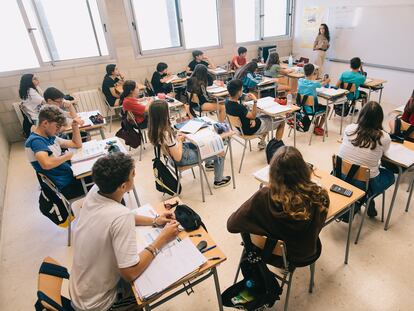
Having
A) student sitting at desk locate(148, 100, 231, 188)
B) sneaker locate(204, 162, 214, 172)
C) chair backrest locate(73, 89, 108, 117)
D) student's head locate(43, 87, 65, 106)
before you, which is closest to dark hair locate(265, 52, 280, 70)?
sneaker locate(204, 162, 214, 172)

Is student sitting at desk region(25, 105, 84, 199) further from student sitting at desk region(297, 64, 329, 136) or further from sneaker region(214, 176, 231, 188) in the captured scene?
student sitting at desk region(297, 64, 329, 136)

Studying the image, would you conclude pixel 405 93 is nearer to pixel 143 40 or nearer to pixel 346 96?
pixel 346 96

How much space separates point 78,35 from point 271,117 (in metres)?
4.37

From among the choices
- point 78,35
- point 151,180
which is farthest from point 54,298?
point 78,35

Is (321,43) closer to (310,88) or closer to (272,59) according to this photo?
(272,59)

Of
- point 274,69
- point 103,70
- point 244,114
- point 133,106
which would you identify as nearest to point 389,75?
point 274,69

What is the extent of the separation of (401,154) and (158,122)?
7.48 feet

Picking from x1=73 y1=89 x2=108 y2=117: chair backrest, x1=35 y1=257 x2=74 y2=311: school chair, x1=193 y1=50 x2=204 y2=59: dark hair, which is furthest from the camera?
x1=193 y1=50 x2=204 y2=59: dark hair

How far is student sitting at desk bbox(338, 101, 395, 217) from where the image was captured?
2.21 metres

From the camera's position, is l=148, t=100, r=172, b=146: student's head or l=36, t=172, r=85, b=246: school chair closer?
l=36, t=172, r=85, b=246: school chair

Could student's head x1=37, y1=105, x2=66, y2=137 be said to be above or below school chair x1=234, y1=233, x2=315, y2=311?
above

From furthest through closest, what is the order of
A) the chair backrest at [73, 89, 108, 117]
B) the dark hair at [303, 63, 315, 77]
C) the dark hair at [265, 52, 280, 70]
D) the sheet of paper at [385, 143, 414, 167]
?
the dark hair at [265, 52, 280, 70]
the chair backrest at [73, 89, 108, 117]
the dark hair at [303, 63, 315, 77]
the sheet of paper at [385, 143, 414, 167]

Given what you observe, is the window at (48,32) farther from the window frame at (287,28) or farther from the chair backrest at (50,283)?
the chair backrest at (50,283)

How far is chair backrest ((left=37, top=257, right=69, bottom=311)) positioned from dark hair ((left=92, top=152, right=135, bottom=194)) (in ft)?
1.55
